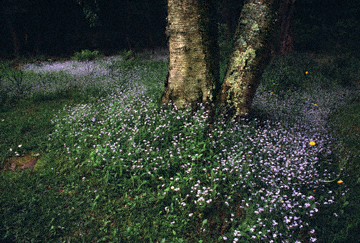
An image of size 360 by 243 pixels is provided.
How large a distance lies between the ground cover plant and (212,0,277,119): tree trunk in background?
0.43m

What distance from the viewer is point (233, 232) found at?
268 cm

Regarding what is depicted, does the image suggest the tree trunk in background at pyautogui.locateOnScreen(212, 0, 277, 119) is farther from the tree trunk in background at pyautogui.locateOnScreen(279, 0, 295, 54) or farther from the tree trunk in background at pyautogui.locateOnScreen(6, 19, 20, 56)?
the tree trunk in background at pyautogui.locateOnScreen(6, 19, 20, 56)

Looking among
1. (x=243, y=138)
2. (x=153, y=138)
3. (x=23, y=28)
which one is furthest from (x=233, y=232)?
(x=23, y=28)

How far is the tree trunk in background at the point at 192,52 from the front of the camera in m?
4.34

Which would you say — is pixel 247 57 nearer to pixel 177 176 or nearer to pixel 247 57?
pixel 247 57

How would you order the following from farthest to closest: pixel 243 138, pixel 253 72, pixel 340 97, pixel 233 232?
pixel 340 97 < pixel 253 72 < pixel 243 138 < pixel 233 232

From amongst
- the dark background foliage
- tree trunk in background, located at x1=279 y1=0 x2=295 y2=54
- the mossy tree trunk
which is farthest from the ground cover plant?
the dark background foliage

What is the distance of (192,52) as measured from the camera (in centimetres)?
450

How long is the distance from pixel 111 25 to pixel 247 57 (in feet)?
50.7

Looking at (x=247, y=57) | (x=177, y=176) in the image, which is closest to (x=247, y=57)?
(x=247, y=57)

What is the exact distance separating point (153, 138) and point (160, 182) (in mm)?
989

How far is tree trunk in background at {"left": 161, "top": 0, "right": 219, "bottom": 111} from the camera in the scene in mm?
4336

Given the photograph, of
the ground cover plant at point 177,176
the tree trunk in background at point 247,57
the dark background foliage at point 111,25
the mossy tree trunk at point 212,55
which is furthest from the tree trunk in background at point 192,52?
the dark background foliage at point 111,25

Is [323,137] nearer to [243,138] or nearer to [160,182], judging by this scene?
[243,138]
